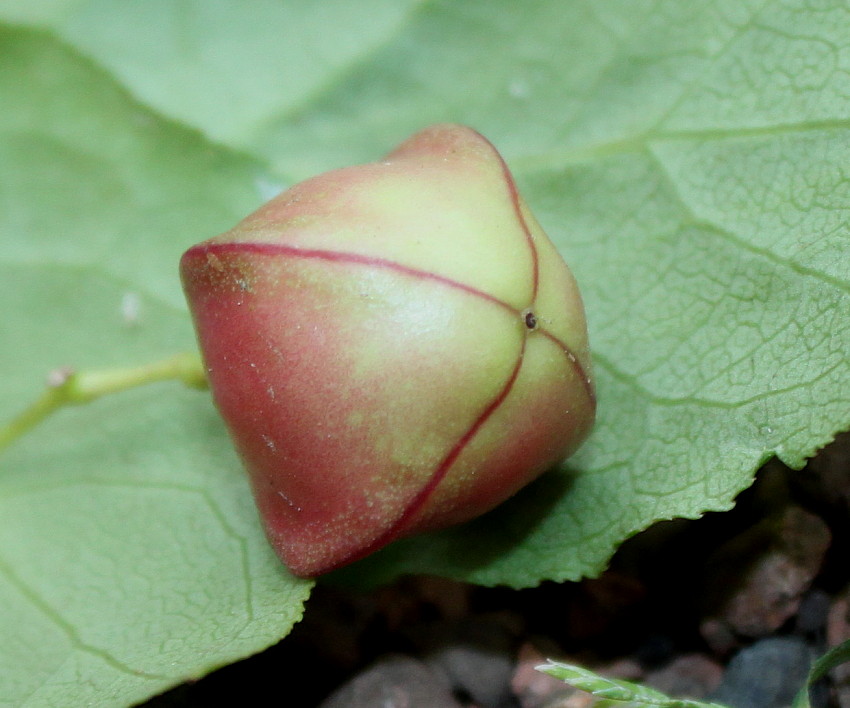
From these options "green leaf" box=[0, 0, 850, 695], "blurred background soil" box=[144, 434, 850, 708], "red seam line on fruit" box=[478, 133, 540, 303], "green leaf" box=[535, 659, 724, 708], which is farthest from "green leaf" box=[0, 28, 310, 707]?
"red seam line on fruit" box=[478, 133, 540, 303]

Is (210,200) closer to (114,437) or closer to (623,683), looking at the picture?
(114,437)

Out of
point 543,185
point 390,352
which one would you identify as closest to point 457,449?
point 390,352

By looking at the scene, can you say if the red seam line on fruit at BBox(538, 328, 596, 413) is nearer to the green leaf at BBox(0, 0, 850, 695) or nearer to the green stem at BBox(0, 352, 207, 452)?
the green leaf at BBox(0, 0, 850, 695)

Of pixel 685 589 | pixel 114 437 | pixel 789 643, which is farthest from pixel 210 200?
pixel 789 643

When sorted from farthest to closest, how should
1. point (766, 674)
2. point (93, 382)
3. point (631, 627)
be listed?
point (93, 382) < point (631, 627) < point (766, 674)

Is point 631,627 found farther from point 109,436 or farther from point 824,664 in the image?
point 109,436

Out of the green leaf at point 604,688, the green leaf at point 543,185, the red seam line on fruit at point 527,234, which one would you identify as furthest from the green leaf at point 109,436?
the red seam line on fruit at point 527,234
